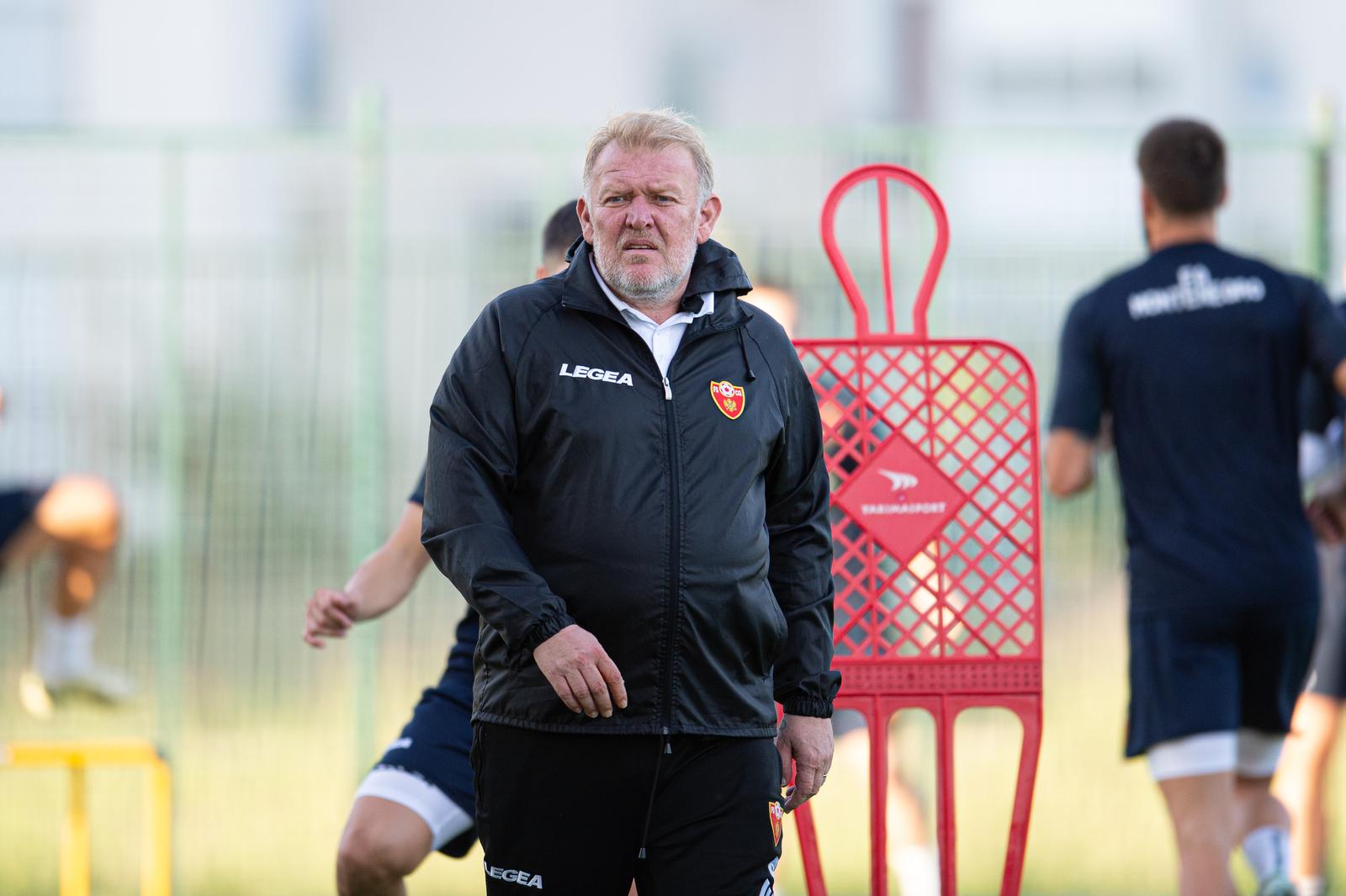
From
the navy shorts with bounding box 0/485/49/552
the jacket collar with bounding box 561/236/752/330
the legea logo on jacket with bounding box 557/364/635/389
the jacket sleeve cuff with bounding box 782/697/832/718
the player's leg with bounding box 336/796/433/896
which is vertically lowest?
the player's leg with bounding box 336/796/433/896

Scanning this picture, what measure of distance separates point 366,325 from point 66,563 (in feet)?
4.91

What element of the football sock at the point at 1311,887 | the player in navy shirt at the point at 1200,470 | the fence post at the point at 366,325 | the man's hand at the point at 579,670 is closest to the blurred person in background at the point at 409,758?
the man's hand at the point at 579,670

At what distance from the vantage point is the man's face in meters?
3.50

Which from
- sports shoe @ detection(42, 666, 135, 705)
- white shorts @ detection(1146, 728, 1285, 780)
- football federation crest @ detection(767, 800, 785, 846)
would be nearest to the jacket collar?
football federation crest @ detection(767, 800, 785, 846)

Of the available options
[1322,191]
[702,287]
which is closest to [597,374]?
[702,287]

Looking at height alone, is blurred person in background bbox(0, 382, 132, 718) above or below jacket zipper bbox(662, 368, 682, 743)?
below

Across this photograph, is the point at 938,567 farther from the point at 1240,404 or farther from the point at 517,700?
the point at 517,700

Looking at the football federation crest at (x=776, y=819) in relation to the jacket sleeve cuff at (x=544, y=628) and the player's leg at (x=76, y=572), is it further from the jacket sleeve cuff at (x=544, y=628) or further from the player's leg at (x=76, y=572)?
the player's leg at (x=76, y=572)

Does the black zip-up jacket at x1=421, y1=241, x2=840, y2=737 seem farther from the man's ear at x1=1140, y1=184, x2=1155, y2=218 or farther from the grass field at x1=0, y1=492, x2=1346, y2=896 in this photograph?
the grass field at x1=0, y1=492, x2=1346, y2=896

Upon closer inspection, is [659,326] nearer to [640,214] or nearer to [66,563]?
[640,214]

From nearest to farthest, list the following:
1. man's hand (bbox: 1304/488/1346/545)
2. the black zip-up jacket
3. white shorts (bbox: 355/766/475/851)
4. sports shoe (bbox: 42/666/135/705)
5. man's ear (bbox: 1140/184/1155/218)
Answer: the black zip-up jacket → white shorts (bbox: 355/766/475/851) → man's ear (bbox: 1140/184/1155/218) → man's hand (bbox: 1304/488/1346/545) → sports shoe (bbox: 42/666/135/705)

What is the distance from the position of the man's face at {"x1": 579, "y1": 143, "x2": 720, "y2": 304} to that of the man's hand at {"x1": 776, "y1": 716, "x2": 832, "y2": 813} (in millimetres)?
910

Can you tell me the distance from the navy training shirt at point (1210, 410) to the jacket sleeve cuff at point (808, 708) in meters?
1.49

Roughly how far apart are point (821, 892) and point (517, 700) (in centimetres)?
127
